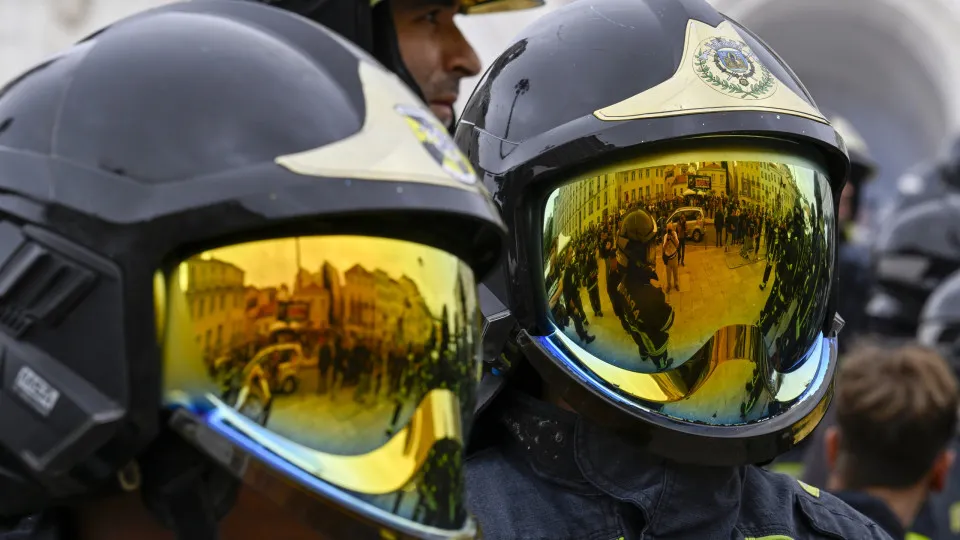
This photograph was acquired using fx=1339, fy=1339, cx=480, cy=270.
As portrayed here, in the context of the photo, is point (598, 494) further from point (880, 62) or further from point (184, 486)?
point (880, 62)

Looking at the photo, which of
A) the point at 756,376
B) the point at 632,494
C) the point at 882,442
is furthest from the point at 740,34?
the point at 882,442

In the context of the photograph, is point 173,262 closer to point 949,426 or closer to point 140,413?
point 140,413

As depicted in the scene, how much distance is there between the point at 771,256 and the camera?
6.09ft

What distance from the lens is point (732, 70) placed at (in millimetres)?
1918

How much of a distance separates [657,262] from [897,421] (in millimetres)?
1519

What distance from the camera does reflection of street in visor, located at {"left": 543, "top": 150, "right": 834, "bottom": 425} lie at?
181 cm

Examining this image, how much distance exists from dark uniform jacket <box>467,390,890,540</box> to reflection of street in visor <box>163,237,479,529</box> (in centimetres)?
48

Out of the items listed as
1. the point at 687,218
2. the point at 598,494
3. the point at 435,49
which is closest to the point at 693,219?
the point at 687,218

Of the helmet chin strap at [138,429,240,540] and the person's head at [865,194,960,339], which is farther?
the person's head at [865,194,960,339]

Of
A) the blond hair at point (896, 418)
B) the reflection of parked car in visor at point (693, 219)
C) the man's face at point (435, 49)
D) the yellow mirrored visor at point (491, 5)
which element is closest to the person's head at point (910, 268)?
the blond hair at point (896, 418)

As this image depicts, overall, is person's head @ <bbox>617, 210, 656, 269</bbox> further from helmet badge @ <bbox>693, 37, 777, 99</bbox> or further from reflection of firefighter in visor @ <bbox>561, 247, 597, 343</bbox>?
helmet badge @ <bbox>693, 37, 777, 99</bbox>

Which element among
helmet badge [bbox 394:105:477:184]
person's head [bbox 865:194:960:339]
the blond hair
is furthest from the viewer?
person's head [bbox 865:194:960:339]

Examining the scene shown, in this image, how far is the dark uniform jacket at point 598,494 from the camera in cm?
182

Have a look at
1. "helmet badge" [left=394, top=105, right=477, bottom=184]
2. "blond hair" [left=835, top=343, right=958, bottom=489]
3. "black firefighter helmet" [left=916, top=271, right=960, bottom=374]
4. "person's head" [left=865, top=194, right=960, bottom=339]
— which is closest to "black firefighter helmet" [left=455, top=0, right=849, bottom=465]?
"helmet badge" [left=394, top=105, right=477, bottom=184]
